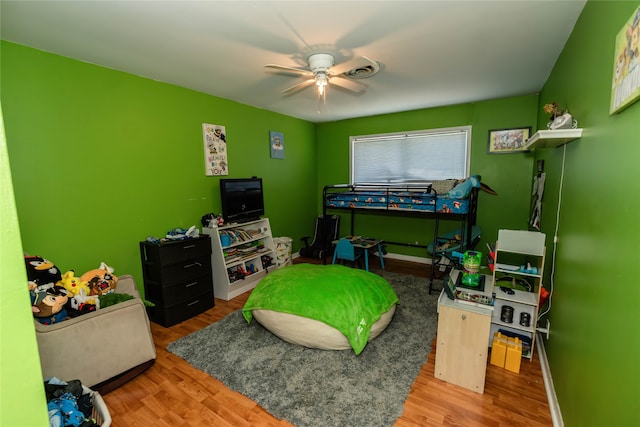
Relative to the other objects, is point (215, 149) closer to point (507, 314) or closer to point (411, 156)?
point (411, 156)

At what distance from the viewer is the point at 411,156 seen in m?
4.59

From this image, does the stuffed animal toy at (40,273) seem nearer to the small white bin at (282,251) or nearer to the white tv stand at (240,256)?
the white tv stand at (240,256)

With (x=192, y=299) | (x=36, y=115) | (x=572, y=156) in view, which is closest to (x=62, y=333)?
(x=192, y=299)

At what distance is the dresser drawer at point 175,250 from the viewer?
2.78 m

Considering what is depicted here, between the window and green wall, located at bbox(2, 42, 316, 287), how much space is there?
2185 mm

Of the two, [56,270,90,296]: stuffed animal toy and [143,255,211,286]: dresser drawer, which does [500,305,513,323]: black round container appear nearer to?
[143,255,211,286]: dresser drawer

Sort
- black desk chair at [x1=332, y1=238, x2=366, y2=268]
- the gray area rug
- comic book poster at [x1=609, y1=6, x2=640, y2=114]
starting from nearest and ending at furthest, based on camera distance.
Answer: comic book poster at [x1=609, y1=6, x2=640, y2=114] < the gray area rug < black desk chair at [x1=332, y1=238, x2=366, y2=268]

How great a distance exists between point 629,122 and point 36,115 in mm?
3639

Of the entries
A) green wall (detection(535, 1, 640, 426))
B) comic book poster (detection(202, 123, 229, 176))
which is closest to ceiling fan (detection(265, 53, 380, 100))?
green wall (detection(535, 1, 640, 426))

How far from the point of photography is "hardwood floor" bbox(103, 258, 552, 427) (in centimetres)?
174

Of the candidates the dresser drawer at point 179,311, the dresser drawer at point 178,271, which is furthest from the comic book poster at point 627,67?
the dresser drawer at point 179,311

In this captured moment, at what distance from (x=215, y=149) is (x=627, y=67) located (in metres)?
3.60

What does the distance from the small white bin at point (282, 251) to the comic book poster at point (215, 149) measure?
1.26m

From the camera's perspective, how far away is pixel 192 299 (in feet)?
10.00
